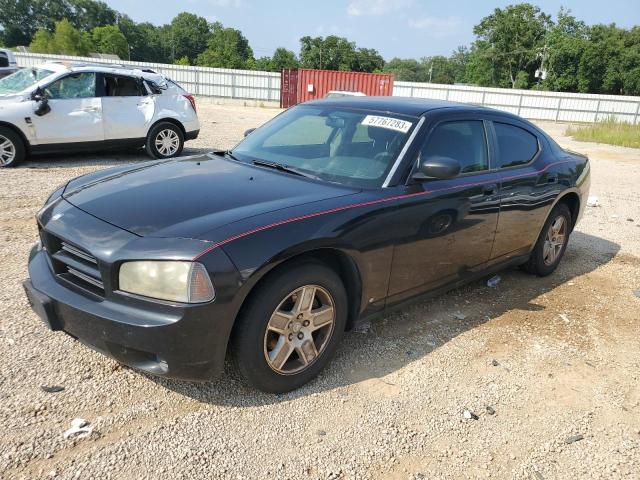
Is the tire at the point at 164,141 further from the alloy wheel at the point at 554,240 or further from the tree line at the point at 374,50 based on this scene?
the tree line at the point at 374,50

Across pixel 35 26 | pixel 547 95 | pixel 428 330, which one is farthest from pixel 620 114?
pixel 35 26

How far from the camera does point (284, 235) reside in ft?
8.86

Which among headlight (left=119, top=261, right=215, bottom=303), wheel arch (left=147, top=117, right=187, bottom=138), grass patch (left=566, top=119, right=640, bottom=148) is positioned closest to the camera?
headlight (left=119, top=261, right=215, bottom=303)

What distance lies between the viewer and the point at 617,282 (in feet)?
17.6

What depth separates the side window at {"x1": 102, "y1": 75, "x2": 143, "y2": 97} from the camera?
931cm

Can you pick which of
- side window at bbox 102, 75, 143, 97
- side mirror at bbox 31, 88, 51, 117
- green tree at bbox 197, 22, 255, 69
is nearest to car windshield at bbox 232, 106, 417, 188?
side mirror at bbox 31, 88, 51, 117

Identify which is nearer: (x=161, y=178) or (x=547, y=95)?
(x=161, y=178)

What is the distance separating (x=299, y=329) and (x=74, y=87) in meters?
7.95

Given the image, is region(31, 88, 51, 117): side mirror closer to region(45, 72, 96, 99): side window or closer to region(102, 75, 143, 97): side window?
region(45, 72, 96, 99): side window

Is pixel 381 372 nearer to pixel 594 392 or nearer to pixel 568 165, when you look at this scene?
pixel 594 392

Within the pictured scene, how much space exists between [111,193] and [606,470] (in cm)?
313

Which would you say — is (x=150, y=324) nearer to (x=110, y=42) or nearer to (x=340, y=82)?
(x=340, y=82)

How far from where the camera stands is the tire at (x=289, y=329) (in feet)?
8.78

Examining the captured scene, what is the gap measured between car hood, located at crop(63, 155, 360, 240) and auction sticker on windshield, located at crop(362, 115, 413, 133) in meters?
0.71
